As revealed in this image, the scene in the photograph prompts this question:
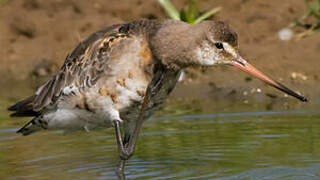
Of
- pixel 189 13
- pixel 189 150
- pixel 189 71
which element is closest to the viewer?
→ pixel 189 150

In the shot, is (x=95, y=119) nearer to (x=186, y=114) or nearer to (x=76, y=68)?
(x=76, y=68)

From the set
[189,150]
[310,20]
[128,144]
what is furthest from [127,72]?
[310,20]

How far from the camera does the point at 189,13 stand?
39.8 feet

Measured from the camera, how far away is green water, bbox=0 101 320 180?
26.3 ft

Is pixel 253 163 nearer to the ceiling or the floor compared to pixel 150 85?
nearer to the floor

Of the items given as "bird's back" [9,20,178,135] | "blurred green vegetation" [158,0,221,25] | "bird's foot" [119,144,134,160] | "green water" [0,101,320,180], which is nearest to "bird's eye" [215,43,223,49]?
"bird's back" [9,20,178,135]

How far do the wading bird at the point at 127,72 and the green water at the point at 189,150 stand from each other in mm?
355

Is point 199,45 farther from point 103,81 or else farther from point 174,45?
point 103,81

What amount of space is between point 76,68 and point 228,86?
3.45 meters

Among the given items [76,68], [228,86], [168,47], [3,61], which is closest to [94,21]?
[3,61]

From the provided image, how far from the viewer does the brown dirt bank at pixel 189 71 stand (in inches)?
443

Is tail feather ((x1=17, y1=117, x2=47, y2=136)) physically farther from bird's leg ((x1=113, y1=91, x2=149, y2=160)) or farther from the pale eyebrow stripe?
the pale eyebrow stripe

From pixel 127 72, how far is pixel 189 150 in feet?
4.84

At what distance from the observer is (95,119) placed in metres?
8.13
